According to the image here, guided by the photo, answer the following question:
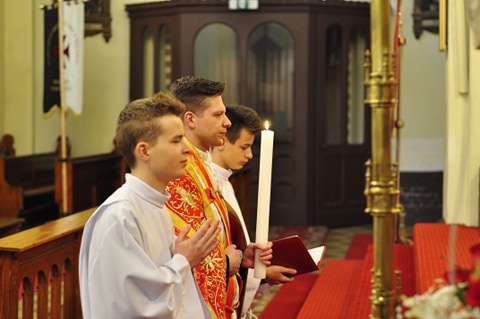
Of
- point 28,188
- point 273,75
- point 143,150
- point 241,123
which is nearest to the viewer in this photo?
point 143,150

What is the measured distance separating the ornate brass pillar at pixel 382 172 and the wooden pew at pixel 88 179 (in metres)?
7.53

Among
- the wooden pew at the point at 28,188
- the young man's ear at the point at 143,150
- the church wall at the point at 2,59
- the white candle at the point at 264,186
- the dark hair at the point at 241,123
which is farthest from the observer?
the church wall at the point at 2,59

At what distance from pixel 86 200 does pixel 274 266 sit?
673 centimetres

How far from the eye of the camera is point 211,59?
448 inches

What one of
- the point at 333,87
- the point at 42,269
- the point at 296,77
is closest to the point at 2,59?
the point at 296,77

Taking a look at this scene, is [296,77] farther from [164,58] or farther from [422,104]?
[164,58]

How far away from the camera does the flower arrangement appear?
116 centimetres

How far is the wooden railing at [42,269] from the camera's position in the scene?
356 cm

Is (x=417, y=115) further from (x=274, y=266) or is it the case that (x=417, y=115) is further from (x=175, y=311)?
(x=175, y=311)

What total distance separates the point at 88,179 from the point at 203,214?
691 cm

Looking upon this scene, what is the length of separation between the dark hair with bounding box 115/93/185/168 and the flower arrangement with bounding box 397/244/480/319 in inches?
53.5

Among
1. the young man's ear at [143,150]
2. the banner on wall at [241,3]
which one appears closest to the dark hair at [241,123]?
the young man's ear at [143,150]

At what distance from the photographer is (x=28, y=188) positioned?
10273mm

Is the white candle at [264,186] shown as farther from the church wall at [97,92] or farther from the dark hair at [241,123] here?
the church wall at [97,92]
